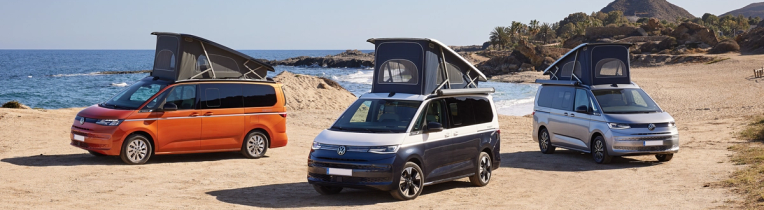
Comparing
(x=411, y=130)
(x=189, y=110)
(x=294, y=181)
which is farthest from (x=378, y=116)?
(x=189, y=110)

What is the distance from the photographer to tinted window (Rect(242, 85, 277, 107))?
51.8 feet

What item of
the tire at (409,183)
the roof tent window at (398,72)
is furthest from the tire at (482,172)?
the roof tent window at (398,72)

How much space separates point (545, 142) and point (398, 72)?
741cm

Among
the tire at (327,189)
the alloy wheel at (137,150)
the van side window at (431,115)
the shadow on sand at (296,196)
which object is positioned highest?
the van side window at (431,115)

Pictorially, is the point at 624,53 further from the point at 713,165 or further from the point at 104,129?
the point at 104,129

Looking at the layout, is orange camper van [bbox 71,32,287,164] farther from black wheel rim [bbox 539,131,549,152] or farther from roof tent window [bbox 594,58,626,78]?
roof tent window [bbox 594,58,626,78]

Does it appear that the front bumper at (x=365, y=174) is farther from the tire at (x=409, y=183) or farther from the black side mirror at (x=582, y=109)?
the black side mirror at (x=582, y=109)

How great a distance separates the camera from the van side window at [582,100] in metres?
16.2

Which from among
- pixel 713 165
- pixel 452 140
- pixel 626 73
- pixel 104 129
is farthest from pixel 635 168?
pixel 104 129

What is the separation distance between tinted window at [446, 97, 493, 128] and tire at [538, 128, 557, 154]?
582cm

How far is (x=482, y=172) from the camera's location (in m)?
12.4

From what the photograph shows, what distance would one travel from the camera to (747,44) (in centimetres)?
8744

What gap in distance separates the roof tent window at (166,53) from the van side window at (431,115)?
6.38 metres

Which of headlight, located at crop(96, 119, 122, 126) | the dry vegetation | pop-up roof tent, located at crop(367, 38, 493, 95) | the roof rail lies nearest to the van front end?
the roof rail
